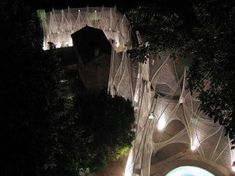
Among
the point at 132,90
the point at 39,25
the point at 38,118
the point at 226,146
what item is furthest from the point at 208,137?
the point at 39,25

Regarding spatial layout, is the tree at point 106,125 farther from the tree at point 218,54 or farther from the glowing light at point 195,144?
the tree at point 218,54

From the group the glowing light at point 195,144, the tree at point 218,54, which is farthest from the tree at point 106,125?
the tree at point 218,54

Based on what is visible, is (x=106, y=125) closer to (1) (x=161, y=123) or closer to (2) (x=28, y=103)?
(1) (x=161, y=123)

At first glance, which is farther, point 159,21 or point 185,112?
point 185,112

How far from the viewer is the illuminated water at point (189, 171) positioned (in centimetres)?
1817

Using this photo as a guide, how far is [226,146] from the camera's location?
61.1 ft

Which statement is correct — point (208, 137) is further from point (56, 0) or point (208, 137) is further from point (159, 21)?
point (56, 0)

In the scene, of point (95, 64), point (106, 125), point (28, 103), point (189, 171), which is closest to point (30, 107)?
point (28, 103)

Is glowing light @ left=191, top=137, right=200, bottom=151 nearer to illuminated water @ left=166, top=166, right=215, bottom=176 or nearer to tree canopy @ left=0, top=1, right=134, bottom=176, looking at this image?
illuminated water @ left=166, top=166, right=215, bottom=176

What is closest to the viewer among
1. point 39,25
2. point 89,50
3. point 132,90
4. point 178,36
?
point 178,36

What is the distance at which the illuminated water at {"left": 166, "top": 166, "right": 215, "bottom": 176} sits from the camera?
18.2m

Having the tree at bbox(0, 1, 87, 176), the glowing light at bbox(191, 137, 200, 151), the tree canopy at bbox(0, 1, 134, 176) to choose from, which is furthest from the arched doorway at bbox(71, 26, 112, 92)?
the tree at bbox(0, 1, 87, 176)

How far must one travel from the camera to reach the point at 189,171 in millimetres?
18422

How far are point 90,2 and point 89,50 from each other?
46.0 ft
